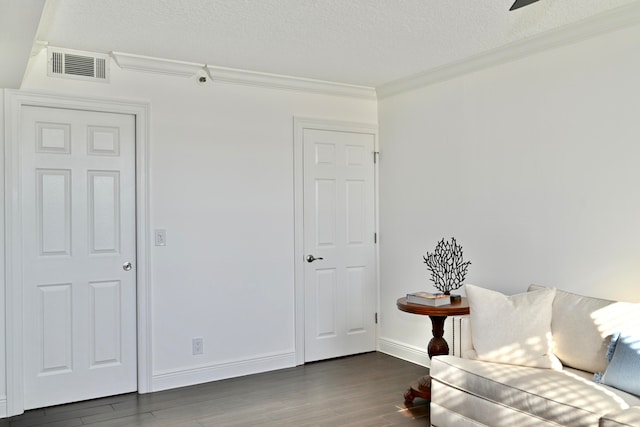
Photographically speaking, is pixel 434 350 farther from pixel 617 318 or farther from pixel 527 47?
pixel 527 47

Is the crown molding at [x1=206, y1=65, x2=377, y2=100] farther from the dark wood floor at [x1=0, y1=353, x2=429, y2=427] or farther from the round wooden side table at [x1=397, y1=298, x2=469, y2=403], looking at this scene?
the dark wood floor at [x1=0, y1=353, x2=429, y2=427]

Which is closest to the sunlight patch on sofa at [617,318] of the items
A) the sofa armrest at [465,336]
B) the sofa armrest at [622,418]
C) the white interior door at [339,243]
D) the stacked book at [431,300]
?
the sofa armrest at [622,418]

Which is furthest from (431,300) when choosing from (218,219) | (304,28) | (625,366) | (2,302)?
→ (2,302)

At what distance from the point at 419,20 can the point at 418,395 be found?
2388mm

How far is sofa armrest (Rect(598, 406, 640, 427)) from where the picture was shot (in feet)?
7.26

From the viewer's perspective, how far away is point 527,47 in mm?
3660

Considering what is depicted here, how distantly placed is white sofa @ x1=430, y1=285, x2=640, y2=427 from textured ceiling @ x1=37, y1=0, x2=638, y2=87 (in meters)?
1.69

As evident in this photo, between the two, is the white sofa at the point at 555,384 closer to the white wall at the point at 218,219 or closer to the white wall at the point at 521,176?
the white wall at the point at 521,176

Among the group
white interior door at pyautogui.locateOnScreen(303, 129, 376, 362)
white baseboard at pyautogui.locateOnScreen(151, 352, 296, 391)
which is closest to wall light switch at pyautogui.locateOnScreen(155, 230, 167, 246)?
white baseboard at pyautogui.locateOnScreen(151, 352, 296, 391)

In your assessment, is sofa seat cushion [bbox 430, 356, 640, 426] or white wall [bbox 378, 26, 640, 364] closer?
sofa seat cushion [bbox 430, 356, 640, 426]

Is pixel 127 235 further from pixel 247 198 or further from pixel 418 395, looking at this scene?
pixel 418 395

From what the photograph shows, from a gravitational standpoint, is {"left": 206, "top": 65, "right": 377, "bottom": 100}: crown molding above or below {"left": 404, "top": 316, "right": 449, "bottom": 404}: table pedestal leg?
above

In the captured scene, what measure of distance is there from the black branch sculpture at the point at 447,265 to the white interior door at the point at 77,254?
7.41ft

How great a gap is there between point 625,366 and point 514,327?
0.61 meters
